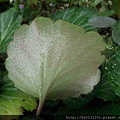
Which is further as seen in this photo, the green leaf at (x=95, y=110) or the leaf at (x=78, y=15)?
the leaf at (x=78, y=15)

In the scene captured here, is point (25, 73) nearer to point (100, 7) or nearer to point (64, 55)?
point (64, 55)

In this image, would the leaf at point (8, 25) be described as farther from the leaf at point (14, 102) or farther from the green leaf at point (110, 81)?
the green leaf at point (110, 81)

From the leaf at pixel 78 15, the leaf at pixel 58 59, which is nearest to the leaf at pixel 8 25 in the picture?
the leaf at pixel 78 15

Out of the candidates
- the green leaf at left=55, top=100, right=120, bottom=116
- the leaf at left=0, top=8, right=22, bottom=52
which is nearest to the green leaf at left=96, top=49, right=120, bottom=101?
the green leaf at left=55, top=100, right=120, bottom=116

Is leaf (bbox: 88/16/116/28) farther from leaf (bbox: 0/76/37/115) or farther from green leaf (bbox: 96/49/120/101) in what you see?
leaf (bbox: 0/76/37/115)

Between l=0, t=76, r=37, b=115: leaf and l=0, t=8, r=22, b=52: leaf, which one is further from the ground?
l=0, t=8, r=22, b=52: leaf

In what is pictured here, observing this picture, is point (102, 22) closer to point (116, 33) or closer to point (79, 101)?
point (116, 33)
